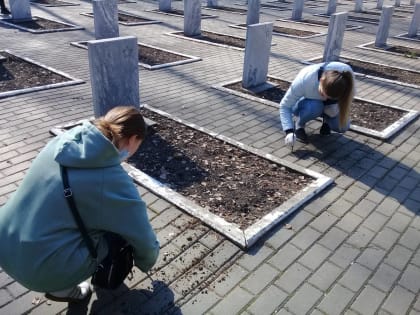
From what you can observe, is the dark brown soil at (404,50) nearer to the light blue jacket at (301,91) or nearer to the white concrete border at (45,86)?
the light blue jacket at (301,91)

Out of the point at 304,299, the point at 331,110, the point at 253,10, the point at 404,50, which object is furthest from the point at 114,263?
the point at 253,10

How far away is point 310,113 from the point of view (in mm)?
4488

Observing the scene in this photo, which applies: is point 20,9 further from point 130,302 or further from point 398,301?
point 398,301

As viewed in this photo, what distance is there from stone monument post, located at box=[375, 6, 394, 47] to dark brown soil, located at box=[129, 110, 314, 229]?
7664 millimetres

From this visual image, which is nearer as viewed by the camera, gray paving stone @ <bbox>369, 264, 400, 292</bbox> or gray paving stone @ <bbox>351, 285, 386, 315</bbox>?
gray paving stone @ <bbox>351, 285, 386, 315</bbox>

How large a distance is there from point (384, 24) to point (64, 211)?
10.3 m

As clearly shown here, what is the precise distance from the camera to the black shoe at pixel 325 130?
4699mm

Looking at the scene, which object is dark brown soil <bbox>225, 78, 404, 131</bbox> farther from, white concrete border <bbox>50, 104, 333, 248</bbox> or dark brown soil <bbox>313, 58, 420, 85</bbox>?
dark brown soil <bbox>313, 58, 420, 85</bbox>

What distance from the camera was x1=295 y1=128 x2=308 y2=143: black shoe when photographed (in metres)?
4.58

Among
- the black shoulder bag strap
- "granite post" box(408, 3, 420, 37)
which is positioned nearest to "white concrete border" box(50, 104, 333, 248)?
the black shoulder bag strap

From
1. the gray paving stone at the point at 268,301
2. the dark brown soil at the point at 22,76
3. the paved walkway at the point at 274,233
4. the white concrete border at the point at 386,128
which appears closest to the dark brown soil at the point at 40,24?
the dark brown soil at the point at 22,76

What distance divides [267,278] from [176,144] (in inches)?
82.3

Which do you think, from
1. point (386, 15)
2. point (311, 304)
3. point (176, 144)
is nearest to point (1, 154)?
point (176, 144)

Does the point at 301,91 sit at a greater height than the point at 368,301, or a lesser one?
greater
